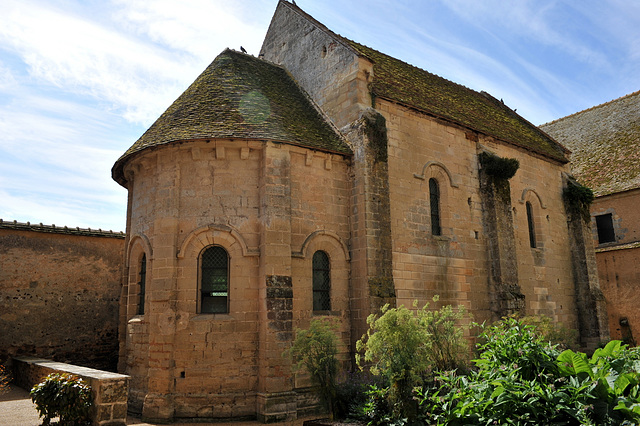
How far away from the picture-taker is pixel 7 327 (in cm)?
1370

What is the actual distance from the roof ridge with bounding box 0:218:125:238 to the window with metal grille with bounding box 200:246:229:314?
581 centimetres

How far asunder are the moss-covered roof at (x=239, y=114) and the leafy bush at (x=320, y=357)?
4.60 metres

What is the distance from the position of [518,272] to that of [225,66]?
1145 centimetres

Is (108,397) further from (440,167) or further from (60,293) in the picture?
(440,167)

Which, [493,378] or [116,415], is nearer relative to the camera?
[493,378]

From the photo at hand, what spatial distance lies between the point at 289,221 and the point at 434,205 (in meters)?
5.30

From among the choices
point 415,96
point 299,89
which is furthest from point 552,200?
point 299,89

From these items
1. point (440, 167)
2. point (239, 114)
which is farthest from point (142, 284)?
point (440, 167)

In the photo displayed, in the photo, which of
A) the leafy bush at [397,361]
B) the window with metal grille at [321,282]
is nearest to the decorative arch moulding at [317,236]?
the window with metal grille at [321,282]

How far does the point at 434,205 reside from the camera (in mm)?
14641

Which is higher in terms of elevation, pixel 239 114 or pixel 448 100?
pixel 448 100

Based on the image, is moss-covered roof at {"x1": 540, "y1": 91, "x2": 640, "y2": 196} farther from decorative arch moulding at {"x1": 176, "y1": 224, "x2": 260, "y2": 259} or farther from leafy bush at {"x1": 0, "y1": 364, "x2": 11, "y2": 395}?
leafy bush at {"x1": 0, "y1": 364, "x2": 11, "y2": 395}

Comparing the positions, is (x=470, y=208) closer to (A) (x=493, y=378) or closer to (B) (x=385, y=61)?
(B) (x=385, y=61)

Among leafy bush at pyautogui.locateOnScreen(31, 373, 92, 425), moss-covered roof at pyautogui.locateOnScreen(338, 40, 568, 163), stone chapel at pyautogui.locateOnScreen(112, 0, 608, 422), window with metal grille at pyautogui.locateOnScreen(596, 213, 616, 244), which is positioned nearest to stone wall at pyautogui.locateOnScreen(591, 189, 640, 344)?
window with metal grille at pyautogui.locateOnScreen(596, 213, 616, 244)
